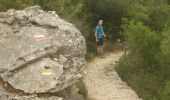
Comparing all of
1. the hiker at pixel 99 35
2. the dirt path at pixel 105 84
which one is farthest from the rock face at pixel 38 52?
the hiker at pixel 99 35

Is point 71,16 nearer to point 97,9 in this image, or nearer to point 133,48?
point 133,48

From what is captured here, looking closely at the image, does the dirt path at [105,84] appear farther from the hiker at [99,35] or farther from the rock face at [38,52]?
the rock face at [38,52]

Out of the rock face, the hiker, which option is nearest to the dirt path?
the hiker

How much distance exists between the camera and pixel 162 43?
1602 centimetres

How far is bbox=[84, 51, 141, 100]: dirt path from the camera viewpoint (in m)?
12.2

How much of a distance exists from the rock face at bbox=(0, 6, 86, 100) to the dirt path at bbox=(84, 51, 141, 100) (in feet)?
7.84

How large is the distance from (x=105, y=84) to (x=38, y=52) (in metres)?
4.20

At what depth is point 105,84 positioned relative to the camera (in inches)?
529

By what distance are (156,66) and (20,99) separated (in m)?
8.90

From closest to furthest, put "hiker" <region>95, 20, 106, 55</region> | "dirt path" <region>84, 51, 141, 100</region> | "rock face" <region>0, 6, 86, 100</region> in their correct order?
"rock face" <region>0, 6, 86, 100</region> → "dirt path" <region>84, 51, 141, 100</region> → "hiker" <region>95, 20, 106, 55</region>

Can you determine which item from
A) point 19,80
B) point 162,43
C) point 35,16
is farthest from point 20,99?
point 162,43

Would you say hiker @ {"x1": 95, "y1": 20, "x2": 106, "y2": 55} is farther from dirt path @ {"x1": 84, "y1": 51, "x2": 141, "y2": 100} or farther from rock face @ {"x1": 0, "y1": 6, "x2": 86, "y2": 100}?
rock face @ {"x1": 0, "y1": 6, "x2": 86, "y2": 100}

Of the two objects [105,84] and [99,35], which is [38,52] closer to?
[105,84]

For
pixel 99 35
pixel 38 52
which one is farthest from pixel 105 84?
pixel 99 35
